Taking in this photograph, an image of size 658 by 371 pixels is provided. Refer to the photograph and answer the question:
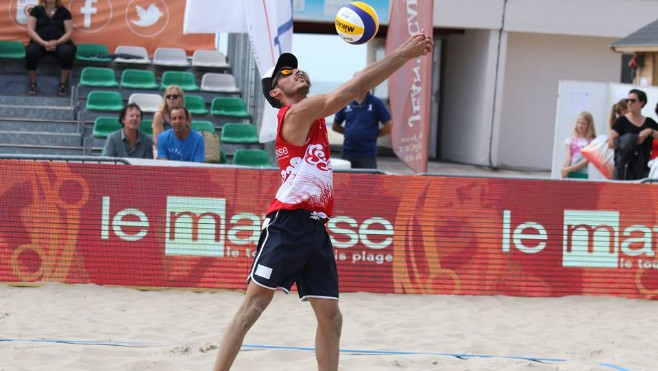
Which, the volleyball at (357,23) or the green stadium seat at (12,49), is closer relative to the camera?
the volleyball at (357,23)

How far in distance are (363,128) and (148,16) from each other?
574cm

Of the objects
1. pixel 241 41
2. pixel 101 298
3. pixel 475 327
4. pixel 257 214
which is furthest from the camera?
pixel 241 41

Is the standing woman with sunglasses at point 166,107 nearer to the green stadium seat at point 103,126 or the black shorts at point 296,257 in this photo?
the green stadium seat at point 103,126

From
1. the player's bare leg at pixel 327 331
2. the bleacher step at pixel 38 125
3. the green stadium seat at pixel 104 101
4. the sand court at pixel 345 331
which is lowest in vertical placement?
the sand court at pixel 345 331

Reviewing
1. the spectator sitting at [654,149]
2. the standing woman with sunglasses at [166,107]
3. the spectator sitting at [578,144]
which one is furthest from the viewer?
the spectator sitting at [578,144]

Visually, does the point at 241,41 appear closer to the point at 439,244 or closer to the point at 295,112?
the point at 439,244

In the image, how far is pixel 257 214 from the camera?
879 cm

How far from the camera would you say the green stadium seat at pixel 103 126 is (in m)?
12.7

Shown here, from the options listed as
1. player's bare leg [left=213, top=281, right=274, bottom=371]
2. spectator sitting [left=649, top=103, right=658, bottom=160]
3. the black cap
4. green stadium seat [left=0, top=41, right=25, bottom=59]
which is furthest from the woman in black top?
player's bare leg [left=213, top=281, right=274, bottom=371]

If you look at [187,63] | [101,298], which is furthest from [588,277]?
[187,63]

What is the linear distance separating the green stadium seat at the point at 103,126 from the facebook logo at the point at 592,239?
6.16 m

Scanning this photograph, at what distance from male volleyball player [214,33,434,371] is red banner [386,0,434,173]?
21.2 ft

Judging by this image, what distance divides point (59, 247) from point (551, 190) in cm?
424

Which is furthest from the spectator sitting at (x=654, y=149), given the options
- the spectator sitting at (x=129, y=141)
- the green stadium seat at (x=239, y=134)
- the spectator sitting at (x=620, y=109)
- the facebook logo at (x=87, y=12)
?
the facebook logo at (x=87, y=12)
